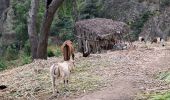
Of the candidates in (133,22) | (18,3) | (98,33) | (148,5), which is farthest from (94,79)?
(148,5)

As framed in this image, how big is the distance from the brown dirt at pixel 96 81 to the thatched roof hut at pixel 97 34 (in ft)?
15.3

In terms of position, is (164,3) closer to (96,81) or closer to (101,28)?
(101,28)

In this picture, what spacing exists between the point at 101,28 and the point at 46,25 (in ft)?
17.6

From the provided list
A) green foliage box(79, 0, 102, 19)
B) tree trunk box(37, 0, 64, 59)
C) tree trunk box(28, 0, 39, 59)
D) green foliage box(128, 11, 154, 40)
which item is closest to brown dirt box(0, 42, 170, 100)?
tree trunk box(37, 0, 64, 59)

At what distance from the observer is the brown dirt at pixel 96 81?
990cm

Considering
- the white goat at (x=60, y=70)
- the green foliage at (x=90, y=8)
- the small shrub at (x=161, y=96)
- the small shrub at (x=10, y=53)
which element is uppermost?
the green foliage at (x=90, y=8)

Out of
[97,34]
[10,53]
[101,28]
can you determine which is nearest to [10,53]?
[10,53]

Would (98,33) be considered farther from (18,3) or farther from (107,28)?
(18,3)

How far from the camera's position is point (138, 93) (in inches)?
379

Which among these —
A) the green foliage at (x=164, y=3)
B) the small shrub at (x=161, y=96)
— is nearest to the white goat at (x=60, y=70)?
the small shrub at (x=161, y=96)

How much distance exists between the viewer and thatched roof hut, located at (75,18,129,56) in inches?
776

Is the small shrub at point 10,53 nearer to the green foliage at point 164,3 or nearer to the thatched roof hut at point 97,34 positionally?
the thatched roof hut at point 97,34

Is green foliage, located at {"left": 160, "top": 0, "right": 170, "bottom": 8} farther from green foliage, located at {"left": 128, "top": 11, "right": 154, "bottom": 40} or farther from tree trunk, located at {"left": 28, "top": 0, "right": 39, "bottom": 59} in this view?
tree trunk, located at {"left": 28, "top": 0, "right": 39, "bottom": 59}

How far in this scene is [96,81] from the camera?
11.1 m
